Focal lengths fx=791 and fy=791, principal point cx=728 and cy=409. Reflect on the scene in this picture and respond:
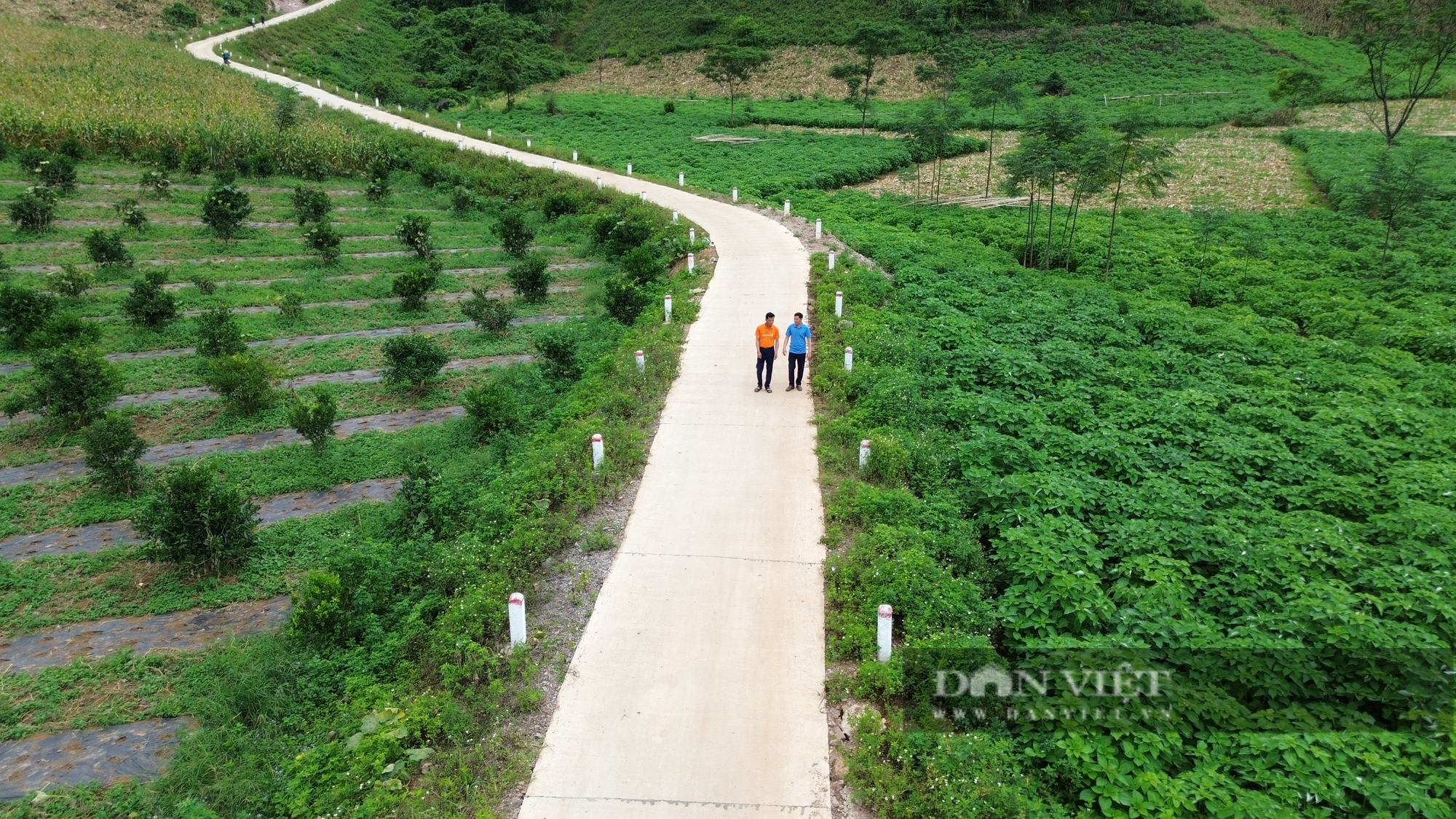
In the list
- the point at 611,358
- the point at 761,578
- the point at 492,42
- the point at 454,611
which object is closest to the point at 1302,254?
the point at 611,358

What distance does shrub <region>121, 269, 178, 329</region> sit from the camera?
16.7 meters

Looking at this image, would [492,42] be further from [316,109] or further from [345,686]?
[345,686]

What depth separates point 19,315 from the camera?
15961 mm

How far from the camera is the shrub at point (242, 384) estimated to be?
1385 cm

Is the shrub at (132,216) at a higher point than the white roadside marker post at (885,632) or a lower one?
higher

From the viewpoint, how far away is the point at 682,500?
10547 mm

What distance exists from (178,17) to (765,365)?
216ft

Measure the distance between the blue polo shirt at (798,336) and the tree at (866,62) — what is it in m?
38.6

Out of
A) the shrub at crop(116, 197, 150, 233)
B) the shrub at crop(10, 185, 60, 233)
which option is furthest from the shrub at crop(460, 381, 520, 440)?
the shrub at crop(10, 185, 60, 233)

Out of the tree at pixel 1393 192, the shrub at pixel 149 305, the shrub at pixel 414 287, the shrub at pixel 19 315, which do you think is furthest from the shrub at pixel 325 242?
the tree at pixel 1393 192

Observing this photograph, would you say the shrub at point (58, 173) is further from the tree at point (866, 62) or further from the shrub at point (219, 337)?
the tree at point (866, 62)

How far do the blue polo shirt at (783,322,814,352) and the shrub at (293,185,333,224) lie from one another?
18064 millimetres

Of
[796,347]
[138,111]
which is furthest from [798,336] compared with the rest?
[138,111]

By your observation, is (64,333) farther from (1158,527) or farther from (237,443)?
(1158,527)
